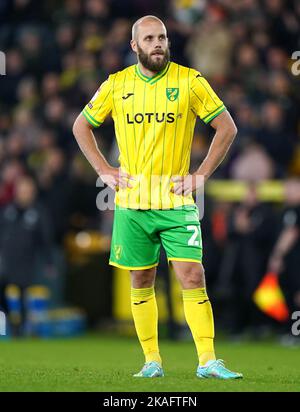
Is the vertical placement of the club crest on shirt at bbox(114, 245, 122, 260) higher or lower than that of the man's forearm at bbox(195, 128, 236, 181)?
lower

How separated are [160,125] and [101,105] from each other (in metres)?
0.47

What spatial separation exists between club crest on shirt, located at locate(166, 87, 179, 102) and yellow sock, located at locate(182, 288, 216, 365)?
126 cm

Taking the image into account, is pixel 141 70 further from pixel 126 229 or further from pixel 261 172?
pixel 261 172

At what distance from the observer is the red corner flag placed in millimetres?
14203

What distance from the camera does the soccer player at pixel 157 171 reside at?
8117 mm

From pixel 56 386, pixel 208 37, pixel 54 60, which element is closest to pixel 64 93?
pixel 54 60

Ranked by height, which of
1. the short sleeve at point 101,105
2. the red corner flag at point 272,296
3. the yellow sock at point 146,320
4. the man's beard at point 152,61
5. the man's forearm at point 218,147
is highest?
the man's beard at point 152,61

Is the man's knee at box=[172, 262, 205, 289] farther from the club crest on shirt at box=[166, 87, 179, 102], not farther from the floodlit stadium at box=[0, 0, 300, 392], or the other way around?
the club crest on shirt at box=[166, 87, 179, 102]

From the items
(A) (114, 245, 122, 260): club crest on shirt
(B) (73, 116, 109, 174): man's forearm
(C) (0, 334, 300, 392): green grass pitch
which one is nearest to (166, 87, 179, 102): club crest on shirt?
(B) (73, 116, 109, 174): man's forearm

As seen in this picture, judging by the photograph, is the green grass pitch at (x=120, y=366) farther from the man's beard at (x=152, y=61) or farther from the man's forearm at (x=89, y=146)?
the man's beard at (x=152, y=61)

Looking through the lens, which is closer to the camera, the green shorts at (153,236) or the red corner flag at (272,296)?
the green shorts at (153,236)

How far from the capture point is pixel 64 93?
17.7 metres

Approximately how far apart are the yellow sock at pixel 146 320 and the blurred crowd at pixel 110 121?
579 centimetres

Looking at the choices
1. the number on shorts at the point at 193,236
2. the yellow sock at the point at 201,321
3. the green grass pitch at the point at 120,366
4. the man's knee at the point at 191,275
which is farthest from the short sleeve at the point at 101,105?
the green grass pitch at the point at 120,366
